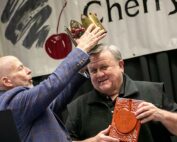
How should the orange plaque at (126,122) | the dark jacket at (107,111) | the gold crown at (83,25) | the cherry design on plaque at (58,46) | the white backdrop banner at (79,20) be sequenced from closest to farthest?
the orange plaque at (126,122), the gold crown at (83,25), the dark jacket at (107,111), the white backdrop banner at (79,20), the cherry design on plaque at (58,46)

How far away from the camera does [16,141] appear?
75 centimetres

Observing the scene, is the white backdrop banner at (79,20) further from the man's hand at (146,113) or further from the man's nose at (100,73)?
the man's hand at (146,113)

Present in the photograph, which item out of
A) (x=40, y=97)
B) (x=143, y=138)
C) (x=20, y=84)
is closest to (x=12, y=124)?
(x=40, y=97)

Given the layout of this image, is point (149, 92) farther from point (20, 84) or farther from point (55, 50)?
point (55, 50)

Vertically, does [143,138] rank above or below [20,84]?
below

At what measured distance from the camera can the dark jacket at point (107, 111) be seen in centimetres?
140

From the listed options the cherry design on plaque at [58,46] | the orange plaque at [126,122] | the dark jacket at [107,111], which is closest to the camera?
the orange plaque at [126,122]

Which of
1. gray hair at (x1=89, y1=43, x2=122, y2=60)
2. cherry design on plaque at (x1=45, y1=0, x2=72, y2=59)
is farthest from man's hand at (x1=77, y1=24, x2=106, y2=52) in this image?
cherry design on plaque at (x1=45, y1=0, x2=72, y2=59)

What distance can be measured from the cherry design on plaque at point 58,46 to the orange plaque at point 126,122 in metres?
1.03

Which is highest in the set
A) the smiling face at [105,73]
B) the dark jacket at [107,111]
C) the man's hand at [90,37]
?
the man's hand at [90,37]

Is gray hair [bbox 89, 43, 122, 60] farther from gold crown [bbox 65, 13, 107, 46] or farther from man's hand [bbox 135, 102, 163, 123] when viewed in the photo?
man's hand [bbox 135, 102, 163, 123]

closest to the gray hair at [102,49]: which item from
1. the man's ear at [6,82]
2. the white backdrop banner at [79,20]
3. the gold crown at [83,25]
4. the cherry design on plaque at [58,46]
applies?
the gold crown at [83,25]

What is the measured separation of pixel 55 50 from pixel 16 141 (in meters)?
1.48

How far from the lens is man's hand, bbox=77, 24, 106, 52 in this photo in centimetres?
124
